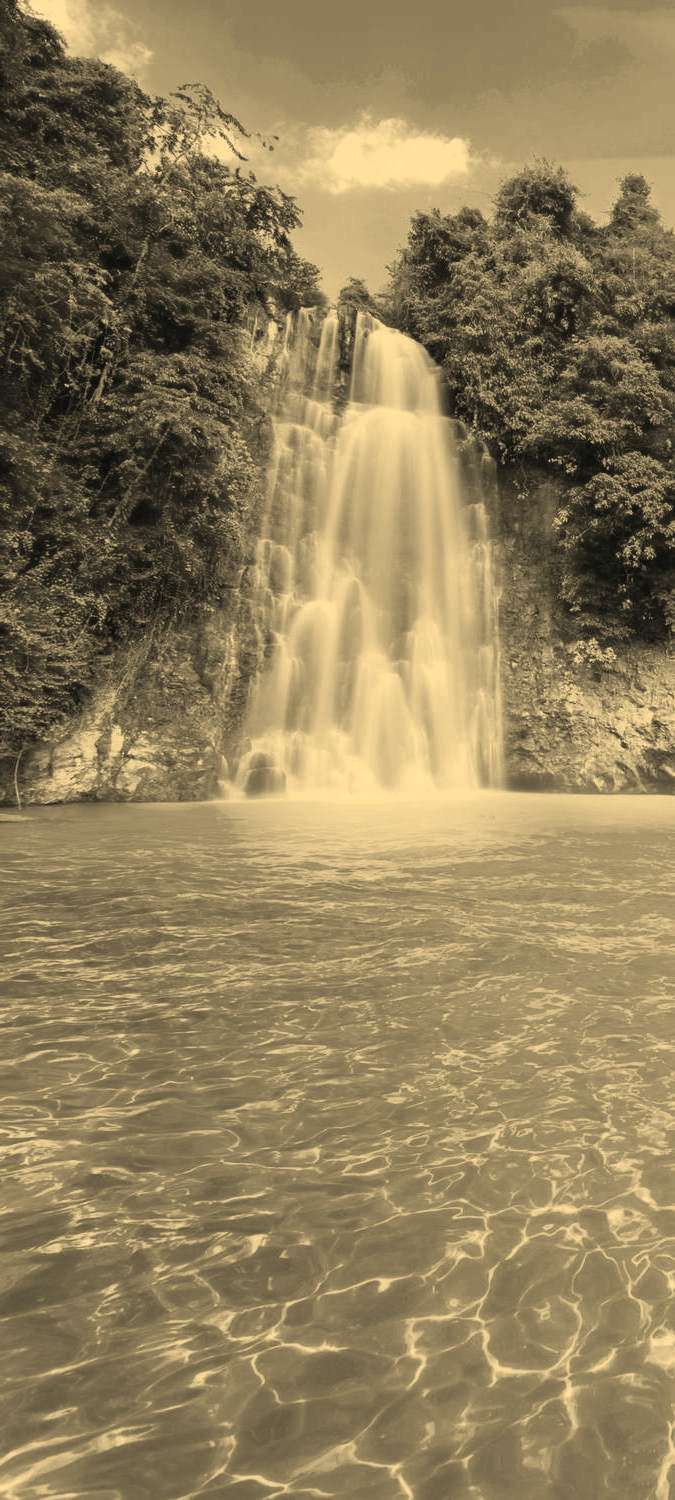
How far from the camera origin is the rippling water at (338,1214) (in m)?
1.60

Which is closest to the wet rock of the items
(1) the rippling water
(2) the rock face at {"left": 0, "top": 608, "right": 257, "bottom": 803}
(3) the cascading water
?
(3) the cascading water

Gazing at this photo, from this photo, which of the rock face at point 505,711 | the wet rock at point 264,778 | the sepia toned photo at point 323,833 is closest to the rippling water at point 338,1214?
the sepia toned photo at point 323,833

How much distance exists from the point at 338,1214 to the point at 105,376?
16.1 meters

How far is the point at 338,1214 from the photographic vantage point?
2.29m

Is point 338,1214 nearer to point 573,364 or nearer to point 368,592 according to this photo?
point 368,592

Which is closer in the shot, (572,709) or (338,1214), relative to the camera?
(338,1214)

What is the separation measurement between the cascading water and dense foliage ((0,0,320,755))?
141 cm

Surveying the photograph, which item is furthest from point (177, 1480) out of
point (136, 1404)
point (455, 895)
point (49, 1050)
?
point (455, 895)

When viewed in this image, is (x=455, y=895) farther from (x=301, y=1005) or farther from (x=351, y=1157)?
(x=351, y=1157)

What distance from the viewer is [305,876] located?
6914 millimetres

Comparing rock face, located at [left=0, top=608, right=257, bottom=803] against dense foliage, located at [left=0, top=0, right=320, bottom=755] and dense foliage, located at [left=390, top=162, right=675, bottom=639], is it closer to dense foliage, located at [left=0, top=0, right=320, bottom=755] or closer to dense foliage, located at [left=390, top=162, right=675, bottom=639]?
dense foliage, located at [left=0, top=0, right=320, bottom=755]

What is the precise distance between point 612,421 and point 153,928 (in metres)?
16.4

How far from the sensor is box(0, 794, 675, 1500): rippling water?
160cm

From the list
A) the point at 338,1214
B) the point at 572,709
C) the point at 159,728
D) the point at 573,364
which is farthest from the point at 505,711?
the point at 338,1214
